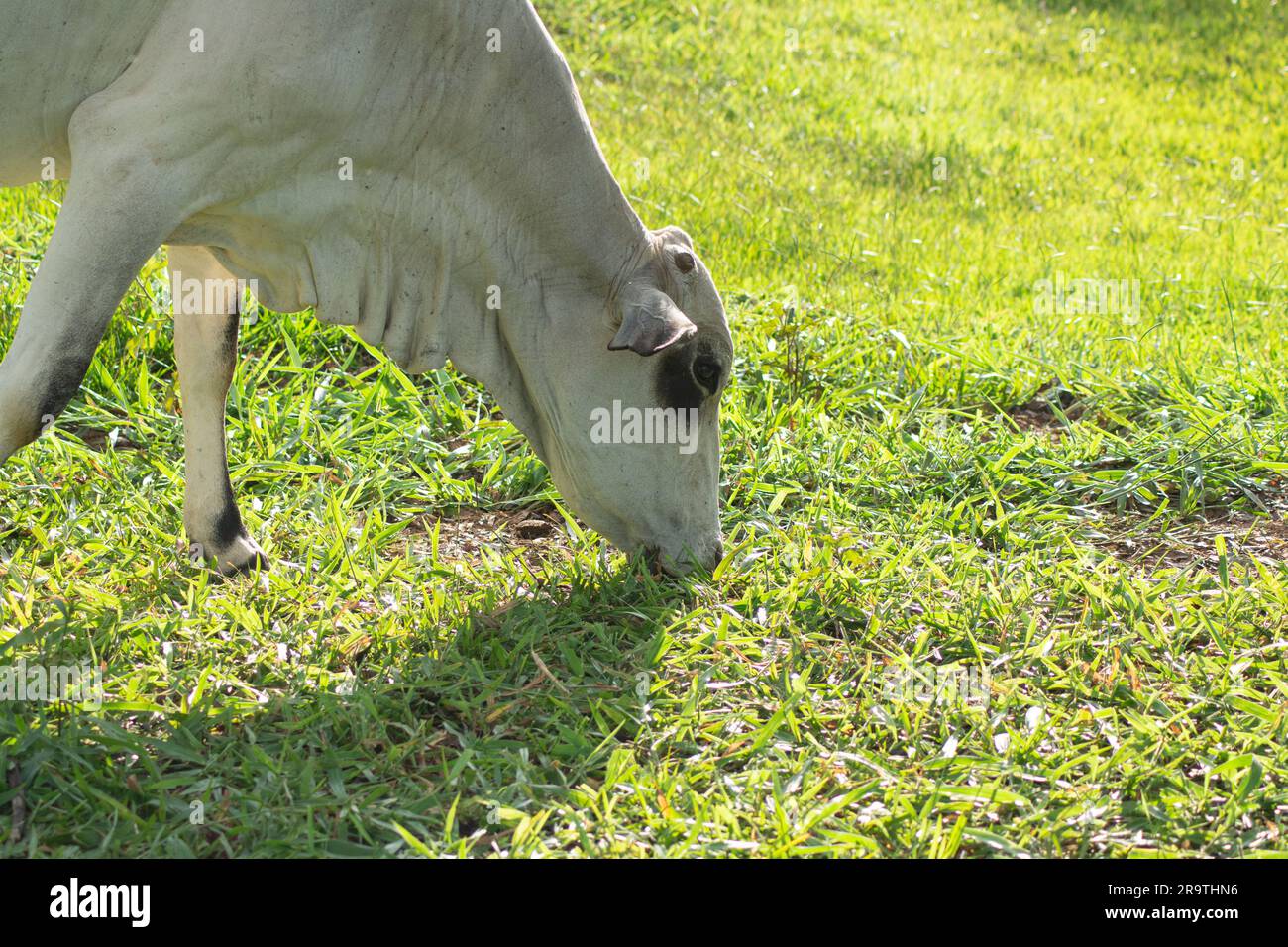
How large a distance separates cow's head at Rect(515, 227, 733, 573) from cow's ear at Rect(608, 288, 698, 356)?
0.20 feet

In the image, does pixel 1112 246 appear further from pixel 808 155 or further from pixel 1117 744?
pixel 1117 744

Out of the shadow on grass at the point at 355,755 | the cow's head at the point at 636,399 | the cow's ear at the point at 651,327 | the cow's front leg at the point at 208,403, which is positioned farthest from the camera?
the cow's front leg at the point at 208,403

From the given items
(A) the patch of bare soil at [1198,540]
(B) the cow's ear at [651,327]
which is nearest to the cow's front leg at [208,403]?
(B) the cow's ear at [651,327]

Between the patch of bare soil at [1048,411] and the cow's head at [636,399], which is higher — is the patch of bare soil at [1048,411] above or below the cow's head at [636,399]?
below

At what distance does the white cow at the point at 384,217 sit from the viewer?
3.29m

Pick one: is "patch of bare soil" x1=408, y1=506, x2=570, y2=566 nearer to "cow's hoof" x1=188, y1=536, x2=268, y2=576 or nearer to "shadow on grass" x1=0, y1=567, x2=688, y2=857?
"cow's hoof" x1=188, y1=536, x2=268, y2=576

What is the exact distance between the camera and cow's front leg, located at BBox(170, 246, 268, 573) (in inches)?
164

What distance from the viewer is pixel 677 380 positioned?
12.5 ft

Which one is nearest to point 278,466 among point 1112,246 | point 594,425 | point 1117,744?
point 594,425

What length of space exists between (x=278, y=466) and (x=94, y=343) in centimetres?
146

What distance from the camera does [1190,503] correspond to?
477cm

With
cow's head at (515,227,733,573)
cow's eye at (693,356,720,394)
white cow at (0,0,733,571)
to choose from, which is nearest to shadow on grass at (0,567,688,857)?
cow's head at (515,227,733,573)

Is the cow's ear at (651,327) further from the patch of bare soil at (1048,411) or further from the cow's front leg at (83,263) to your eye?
the patch of bare soil at (1048,411)

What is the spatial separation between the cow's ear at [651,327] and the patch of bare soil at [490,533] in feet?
3.29
